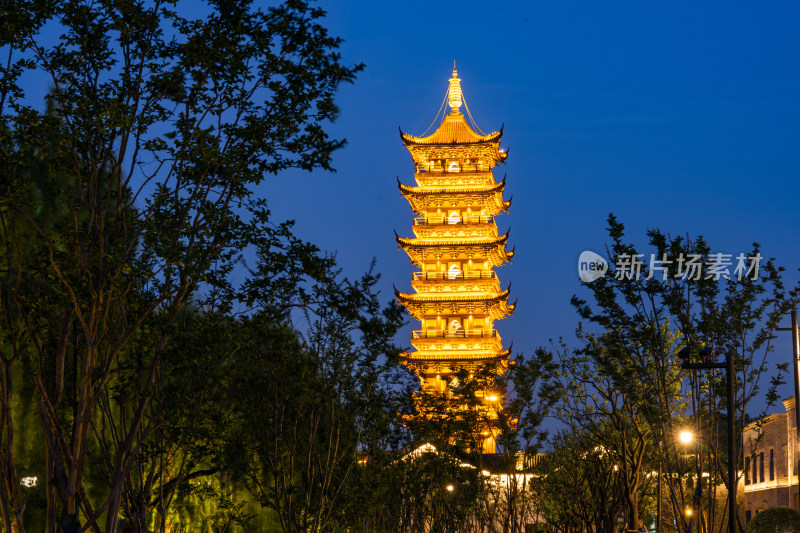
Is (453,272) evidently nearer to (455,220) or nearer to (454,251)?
(454,251)

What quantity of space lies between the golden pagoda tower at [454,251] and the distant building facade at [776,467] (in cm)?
1651

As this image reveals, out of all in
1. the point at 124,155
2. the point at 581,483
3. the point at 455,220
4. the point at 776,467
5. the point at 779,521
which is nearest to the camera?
the point at 124,155

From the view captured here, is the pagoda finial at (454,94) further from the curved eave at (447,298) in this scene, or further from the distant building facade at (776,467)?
the distant building facade at (776,467)

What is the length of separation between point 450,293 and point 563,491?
90.9 ft

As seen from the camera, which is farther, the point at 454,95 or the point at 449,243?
the point at 454,95

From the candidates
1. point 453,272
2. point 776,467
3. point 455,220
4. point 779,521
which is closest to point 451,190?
point 455,220

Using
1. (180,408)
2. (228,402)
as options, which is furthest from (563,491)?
(180,408)

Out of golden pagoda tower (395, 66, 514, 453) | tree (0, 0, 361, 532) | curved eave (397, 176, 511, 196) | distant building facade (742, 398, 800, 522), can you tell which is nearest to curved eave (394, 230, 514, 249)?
golden pagoda tower (395, 66, 514, 453)

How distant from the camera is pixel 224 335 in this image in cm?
1222

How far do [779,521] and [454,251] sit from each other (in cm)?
2791

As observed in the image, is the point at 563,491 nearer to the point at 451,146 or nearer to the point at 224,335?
the point at 224,335

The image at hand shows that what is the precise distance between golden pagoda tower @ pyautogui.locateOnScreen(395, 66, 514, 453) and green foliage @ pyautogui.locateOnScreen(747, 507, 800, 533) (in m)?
20.8

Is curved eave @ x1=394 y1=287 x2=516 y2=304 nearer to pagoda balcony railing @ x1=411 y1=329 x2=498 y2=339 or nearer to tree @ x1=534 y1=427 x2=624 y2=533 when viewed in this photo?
pagoda balcony railing @ x1=411 y1=329 x2=498 y2=339

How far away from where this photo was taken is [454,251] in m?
63.1
